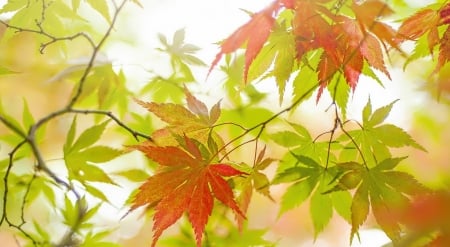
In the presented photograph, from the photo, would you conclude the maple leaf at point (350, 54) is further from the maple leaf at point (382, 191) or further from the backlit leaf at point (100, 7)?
the backlit leaf at point (100, 7)

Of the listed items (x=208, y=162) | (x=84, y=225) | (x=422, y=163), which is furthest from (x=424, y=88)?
(x=84, y=225)

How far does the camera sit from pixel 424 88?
1.24 m

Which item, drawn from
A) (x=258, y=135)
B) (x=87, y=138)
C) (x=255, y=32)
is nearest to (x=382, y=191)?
(x=258, y=135)

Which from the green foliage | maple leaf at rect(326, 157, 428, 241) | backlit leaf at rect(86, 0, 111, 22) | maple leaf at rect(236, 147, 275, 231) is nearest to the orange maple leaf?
the green foliage

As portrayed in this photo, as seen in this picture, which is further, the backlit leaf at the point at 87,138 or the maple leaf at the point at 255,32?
the backlit leaf at the point at 87,138

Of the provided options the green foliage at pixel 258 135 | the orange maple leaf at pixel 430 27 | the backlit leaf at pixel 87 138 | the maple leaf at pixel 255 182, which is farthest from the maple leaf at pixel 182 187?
the orange maple leaf at pixel 430 27

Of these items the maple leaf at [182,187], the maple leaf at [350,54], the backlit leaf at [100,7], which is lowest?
the maple leaf at [182,187]

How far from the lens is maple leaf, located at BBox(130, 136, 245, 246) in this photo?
2.08 feet

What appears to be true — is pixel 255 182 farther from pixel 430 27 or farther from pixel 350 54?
pixel 430 27

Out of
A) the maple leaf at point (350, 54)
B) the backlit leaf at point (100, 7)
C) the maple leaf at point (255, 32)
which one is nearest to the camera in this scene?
the maple leaf at point (255, 32)

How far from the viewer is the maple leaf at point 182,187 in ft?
2.08

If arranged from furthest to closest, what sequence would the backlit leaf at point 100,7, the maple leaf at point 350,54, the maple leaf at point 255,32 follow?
the backlit leaf at point 100,7 < the maple leaf at point 350,54 < the maple leaf at point 255,32

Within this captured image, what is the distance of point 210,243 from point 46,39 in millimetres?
549

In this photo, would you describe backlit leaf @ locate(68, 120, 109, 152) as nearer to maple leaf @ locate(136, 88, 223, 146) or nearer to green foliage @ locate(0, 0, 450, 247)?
green foliage @ locate(0, 0, 450, 247)
